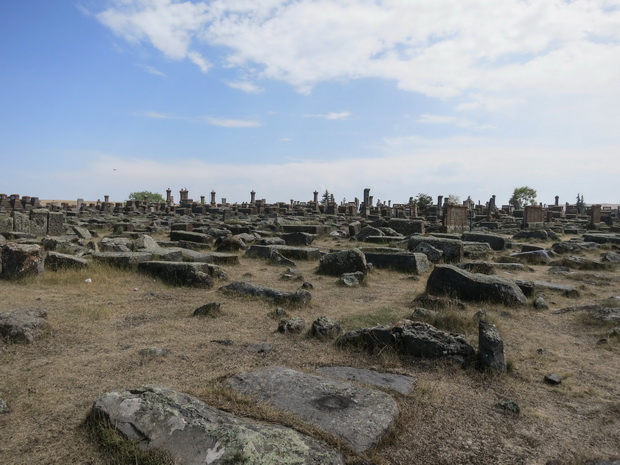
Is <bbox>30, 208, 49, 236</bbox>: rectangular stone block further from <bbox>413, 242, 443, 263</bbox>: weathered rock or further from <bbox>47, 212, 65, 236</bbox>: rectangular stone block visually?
<bbox>413, 242, 443, 263</bbox>: weathered rock

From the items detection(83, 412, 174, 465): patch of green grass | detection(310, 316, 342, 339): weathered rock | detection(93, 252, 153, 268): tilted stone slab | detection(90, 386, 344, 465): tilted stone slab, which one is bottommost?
detection(310, 316, 342, 339): weathered rock

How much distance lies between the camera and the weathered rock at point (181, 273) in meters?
8.34

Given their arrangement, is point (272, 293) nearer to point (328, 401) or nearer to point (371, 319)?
point (371, 319)

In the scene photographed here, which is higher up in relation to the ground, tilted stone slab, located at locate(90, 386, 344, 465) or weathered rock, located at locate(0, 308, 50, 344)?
tilted stone slab, located at locate(90, 386, 344, 465)

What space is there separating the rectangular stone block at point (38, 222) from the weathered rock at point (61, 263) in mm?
8822

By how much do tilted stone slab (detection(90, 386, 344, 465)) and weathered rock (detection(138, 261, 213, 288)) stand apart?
5367mm

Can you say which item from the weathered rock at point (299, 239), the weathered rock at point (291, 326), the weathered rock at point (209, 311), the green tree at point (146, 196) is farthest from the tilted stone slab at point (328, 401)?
the green tree at point (146, 196)

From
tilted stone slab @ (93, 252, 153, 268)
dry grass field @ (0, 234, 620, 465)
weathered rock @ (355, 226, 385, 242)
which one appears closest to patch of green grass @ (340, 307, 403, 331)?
dry grass field @ (0, 234, 620, 465)

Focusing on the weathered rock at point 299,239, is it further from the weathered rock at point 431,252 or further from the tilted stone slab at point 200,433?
the tilted stone slab at point 200,433

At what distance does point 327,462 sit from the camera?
2.50 metres

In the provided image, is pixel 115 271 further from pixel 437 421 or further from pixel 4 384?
pixel 437 421

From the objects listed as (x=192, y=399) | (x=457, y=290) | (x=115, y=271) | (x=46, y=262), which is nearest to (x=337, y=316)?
(x=457, y=290)

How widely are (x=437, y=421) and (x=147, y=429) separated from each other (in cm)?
206

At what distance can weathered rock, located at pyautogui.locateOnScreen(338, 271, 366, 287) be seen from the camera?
894 centimetres
